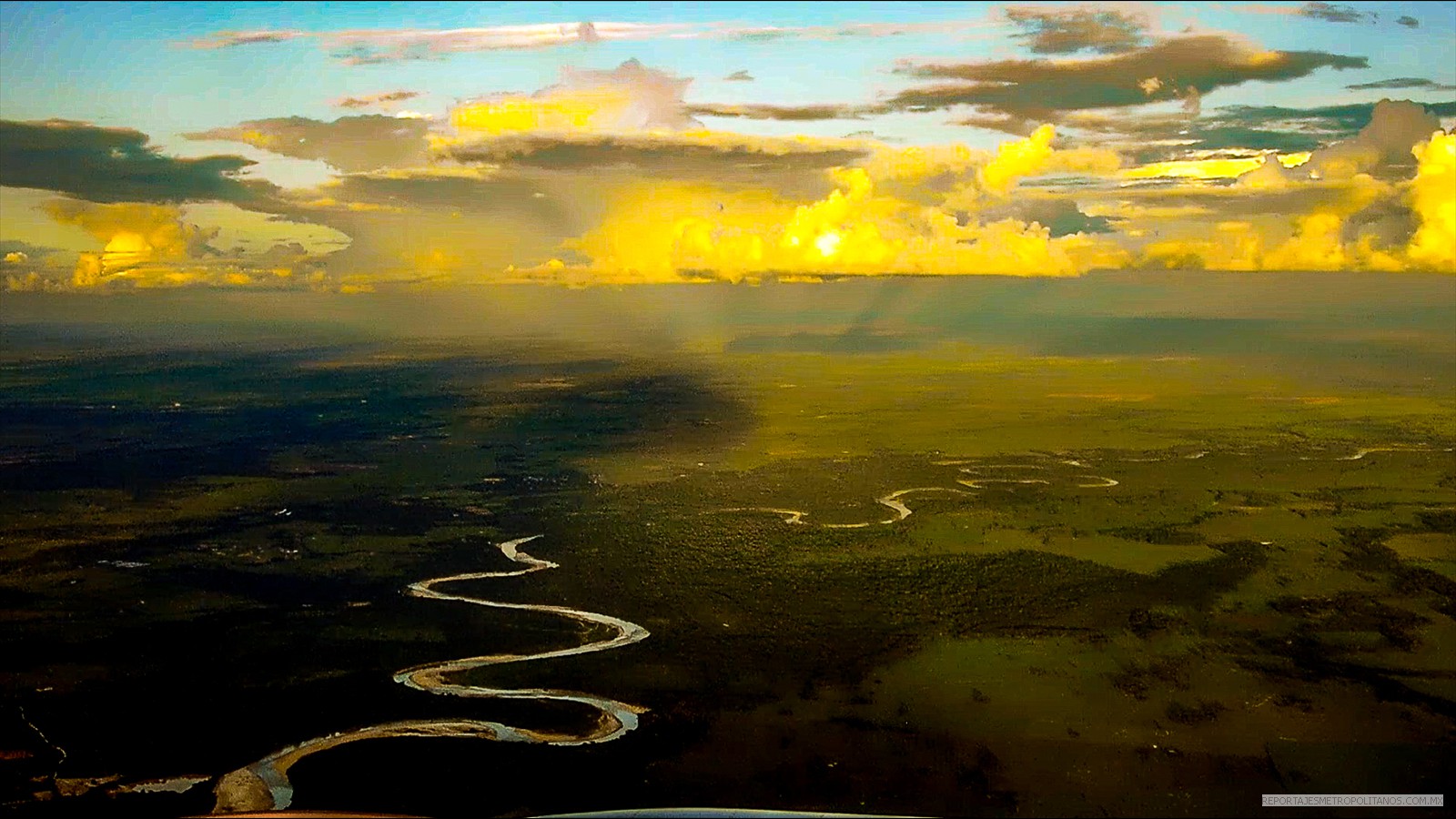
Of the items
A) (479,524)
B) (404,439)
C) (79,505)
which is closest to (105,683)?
(479,524)

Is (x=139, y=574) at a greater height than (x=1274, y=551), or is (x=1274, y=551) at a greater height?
(x=139, y=574)

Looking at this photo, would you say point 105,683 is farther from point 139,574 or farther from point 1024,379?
point 1024,379

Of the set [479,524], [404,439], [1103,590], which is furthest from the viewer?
[404,439]

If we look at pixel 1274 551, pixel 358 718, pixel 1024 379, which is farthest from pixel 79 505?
pixel 1024 379

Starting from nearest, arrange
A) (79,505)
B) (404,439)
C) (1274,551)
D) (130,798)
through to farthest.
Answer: (130,798)
(1274,551)
(79,505)
(404,439)

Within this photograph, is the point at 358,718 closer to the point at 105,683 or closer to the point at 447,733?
the point at 447,733

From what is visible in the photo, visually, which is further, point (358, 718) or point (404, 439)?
point (404, 439)
